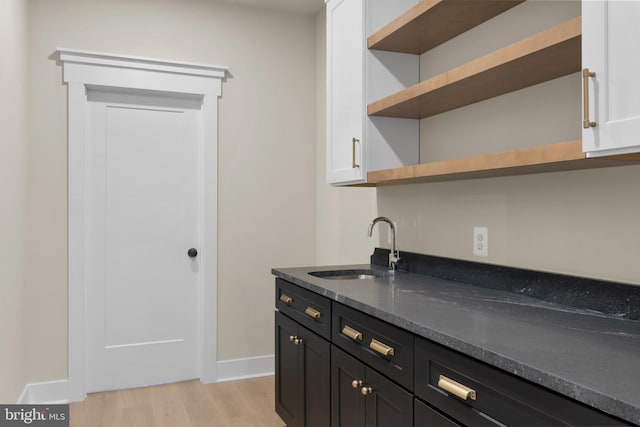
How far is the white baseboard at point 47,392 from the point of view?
298cm

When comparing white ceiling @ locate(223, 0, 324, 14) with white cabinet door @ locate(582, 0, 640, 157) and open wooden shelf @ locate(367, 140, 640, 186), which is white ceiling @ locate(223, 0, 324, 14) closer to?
open wooden shelf @ locate(367, 140, 640, 186)

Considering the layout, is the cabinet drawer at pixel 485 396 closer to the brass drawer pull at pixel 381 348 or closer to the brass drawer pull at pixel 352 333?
the brass drawer pull at pixel 381 348

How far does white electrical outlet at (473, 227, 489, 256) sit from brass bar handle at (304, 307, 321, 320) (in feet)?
2.41

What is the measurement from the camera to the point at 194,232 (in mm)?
3486

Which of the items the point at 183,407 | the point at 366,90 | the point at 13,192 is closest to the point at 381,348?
the point at 366,90

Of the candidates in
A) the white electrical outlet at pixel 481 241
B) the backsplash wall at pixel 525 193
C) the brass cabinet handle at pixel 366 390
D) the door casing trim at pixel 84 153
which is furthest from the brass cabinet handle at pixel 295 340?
the door casing trim at pixel 84 153

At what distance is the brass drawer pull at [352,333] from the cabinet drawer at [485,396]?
0.36 m

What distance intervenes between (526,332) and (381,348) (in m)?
0.46

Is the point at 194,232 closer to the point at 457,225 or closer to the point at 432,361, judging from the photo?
the point at 457,225

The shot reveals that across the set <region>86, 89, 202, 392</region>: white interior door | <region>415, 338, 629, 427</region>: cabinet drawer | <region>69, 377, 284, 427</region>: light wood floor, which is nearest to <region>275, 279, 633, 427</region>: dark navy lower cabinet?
<region>415, 338, 629, 427</region>: cabinet drawer

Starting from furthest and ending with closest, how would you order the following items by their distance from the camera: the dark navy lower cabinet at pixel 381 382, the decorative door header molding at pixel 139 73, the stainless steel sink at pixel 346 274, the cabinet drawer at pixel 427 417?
the decorative door header molding at pixel 139 73 → the stainless steel sink at pixel 346 274 → the cabinet drawer at pixel 427 417 → the dark navy lower cabinet at pixel 381 382

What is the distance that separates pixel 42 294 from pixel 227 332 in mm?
1242

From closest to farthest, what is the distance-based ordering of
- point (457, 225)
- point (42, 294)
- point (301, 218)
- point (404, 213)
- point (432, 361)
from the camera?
point (432, 361) → point (457, 225) → point (404, 213) → point (42, 294) → point (301, 218)

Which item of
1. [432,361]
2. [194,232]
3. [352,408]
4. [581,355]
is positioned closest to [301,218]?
[194,232]
